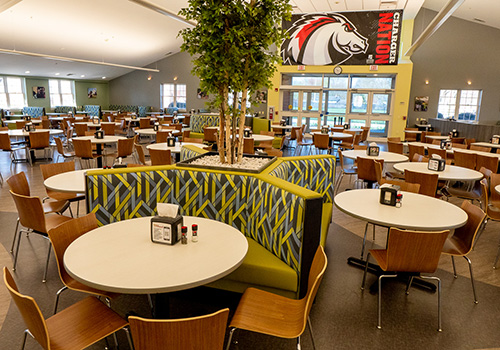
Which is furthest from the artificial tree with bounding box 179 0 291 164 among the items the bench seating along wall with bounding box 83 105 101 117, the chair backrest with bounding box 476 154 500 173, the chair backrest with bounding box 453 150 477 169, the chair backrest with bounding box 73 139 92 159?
the bench seating along wall with bounding box 83 105 101 117

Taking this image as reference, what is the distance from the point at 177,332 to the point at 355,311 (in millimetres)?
1864

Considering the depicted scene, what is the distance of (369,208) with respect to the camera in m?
2.97

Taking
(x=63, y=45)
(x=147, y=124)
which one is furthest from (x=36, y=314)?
(x=63, y=45)

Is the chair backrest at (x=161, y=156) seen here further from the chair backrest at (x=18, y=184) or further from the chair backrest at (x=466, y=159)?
the chair backrest at (x=466, y=159)

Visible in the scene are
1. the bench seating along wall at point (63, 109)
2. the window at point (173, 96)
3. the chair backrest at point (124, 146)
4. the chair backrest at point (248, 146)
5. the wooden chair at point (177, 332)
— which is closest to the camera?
the wooden chair at point (177, 332)

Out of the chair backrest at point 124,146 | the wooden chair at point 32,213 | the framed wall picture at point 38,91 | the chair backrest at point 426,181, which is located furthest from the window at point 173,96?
the wooden chair at point 32,213

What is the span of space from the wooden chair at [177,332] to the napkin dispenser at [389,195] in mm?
2082

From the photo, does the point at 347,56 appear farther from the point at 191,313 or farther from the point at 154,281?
the point at 154,281

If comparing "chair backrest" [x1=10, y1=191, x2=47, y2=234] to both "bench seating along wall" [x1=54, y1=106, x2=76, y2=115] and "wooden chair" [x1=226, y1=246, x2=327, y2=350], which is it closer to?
"wooden chair" [x1=226, y1=246, x2=327, y2=350]

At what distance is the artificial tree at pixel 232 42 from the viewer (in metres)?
3.09

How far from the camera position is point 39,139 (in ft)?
24.4

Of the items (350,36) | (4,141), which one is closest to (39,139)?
(4,141)

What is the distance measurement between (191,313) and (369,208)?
1659 millimetres

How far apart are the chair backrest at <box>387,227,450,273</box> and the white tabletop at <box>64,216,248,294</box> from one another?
106cm
